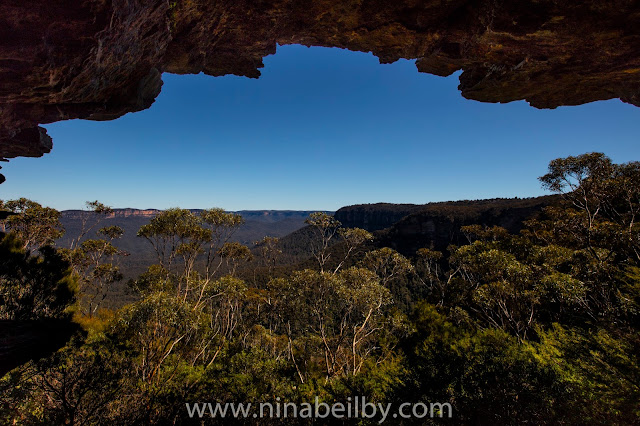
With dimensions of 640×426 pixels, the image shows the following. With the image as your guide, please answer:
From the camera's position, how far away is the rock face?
817 centimetres

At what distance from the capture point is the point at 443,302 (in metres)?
41.6

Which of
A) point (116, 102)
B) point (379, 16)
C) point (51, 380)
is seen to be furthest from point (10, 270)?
point (379, 16)

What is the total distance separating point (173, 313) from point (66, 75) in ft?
48.0

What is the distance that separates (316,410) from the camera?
608 inches

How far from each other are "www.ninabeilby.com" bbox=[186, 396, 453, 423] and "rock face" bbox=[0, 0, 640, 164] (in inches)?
725

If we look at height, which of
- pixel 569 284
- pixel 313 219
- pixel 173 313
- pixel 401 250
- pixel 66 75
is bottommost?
pixel 401 250

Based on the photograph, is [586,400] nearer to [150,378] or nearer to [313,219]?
[313,219]

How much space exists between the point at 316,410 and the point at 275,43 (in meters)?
22.2

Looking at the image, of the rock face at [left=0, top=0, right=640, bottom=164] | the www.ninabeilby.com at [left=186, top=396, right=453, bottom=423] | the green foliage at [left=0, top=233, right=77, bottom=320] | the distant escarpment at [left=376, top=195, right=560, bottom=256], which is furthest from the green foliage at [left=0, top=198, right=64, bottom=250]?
the distant escarpment at [left=376, top=195, right=560, bottom=256]

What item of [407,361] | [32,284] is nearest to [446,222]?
[407,361]

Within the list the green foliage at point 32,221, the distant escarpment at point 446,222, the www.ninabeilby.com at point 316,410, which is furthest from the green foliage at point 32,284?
the distant escarpment at point 446,222

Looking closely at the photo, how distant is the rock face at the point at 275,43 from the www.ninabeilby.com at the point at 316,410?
18.4 m

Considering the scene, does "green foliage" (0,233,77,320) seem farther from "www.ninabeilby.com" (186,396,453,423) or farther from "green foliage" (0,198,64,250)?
"green foliage" (0,198,64,250)

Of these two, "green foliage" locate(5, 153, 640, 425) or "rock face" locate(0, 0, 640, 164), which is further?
"green foliage" locate(5, 153, 640, 425)
